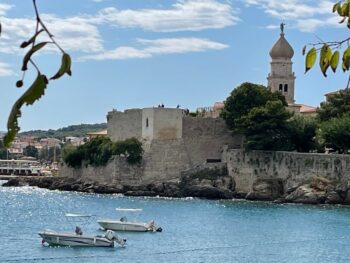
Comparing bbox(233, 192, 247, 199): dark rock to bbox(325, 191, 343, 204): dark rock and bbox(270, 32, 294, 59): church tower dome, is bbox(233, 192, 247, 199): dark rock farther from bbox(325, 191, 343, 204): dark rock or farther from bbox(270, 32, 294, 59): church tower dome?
bbox(270, 32, 294, 59): church tower dome

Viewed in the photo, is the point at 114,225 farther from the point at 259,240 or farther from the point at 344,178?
the point at 344,178

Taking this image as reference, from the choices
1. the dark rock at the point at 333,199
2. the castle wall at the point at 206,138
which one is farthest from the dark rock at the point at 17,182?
the dark rock at the point at 333,199

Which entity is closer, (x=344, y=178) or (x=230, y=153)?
(x=344, y=178)

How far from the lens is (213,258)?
786 inches

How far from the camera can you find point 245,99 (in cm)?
4253

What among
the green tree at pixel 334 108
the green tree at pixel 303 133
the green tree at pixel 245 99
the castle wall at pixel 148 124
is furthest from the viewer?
the castle wall at pixel 148 124

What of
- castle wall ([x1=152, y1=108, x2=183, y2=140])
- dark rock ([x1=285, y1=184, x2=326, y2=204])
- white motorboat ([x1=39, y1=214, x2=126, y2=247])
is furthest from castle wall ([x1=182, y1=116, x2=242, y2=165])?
white motorboat ([x1=39, y1=214, x2=126, y2=247])

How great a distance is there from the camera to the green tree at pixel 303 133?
41344 millimetres

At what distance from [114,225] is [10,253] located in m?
7.56

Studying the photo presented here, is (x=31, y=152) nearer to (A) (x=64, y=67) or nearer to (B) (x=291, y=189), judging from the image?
(B) (x=291, y=189)

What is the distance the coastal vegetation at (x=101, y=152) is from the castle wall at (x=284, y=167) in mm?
4563

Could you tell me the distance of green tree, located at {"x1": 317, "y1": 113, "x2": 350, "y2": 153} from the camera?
37.6m

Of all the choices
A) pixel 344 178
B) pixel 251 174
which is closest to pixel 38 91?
pixel 344 178

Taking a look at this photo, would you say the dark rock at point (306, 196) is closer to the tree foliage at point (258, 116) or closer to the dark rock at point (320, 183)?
the dark rock at point (320, 183)
